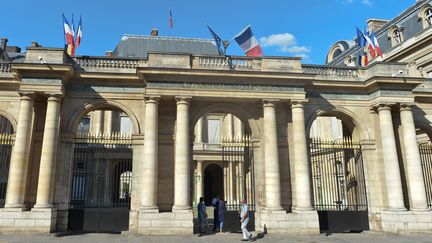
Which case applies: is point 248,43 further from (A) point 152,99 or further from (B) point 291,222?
(B) point 291,222

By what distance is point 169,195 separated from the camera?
1257 centimetres

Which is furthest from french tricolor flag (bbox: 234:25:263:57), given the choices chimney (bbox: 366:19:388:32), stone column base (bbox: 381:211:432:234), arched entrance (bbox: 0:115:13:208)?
chimney (bbox: 366:19:388:32)

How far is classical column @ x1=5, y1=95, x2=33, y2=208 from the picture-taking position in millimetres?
11305

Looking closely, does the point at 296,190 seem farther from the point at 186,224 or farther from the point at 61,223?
the point at 61,223

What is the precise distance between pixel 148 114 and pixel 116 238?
14.2ft

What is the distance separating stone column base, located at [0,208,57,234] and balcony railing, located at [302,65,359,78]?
1124cm

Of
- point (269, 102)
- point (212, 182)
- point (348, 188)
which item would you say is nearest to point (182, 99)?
point (269, 102)

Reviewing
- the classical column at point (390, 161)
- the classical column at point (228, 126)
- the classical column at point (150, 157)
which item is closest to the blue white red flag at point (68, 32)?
the classical column at point (150, 157)

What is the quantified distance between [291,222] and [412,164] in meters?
5.47

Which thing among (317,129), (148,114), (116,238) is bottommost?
(116,238)

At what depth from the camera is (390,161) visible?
13273mm

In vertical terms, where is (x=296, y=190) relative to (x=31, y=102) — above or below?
below

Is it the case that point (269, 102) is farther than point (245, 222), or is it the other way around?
point (269, 102)

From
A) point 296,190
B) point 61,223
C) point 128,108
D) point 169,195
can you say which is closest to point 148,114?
point 128,108
